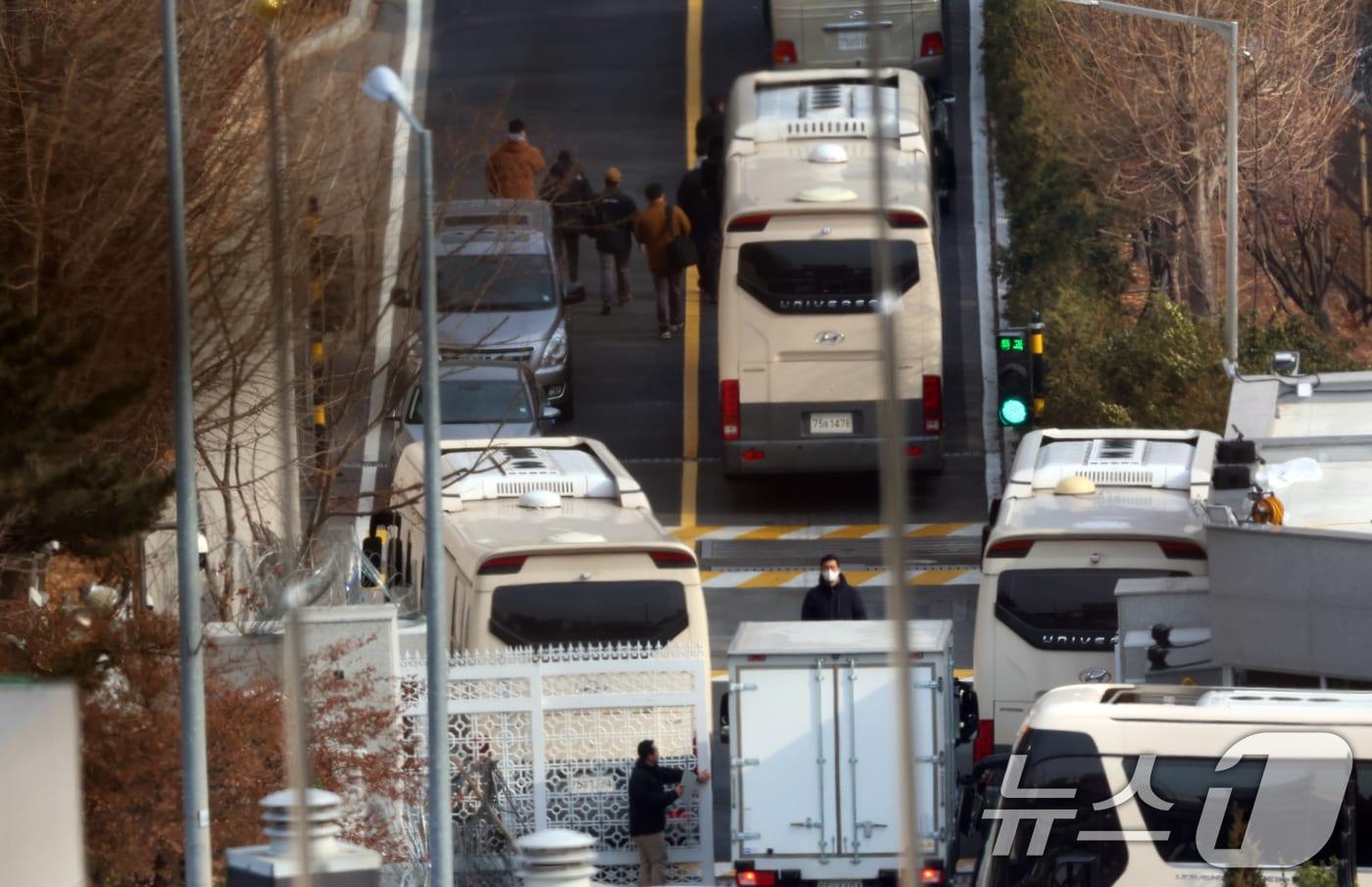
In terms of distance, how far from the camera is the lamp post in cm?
1343

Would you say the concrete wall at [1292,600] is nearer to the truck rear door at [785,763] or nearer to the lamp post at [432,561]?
the truck rear door at [785,763]

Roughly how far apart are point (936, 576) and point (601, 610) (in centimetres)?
772

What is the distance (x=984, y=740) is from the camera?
16391mm

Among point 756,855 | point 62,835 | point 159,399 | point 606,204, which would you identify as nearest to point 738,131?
point 606,204

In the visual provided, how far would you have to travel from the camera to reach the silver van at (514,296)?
25.1 m

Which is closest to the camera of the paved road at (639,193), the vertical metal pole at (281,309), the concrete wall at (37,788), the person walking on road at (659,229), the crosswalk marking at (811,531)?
the concrete wall at (37,788)

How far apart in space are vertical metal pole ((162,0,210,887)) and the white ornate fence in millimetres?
1770

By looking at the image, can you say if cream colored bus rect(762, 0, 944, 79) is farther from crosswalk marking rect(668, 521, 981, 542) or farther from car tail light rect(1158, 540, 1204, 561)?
car tail light rect(1158, 540, 1204, 561)

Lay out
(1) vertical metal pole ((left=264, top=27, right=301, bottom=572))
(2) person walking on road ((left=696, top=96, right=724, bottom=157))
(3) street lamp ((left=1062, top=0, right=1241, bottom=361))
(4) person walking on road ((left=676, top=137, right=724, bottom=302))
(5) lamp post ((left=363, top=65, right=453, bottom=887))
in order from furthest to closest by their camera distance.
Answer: (2) person walking on road ((left=696, top=96, right=724, bottom=157))
(4) person walking on road ((left=676, top=137, right=724, bottom=302))
(3) street lamp ((left=1062, top=0, right=1241, bottom=361))
(1) vertical metal pole ((left=264, top=27, right=301, bottom=572))
(5) lamp post ((left=363, top=65, right=453, bottom=887))

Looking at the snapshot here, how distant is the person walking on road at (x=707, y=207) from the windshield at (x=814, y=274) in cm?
465

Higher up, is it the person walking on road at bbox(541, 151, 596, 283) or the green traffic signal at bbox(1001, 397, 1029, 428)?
the person walking on road at bbox(541, 151, 596, 283)

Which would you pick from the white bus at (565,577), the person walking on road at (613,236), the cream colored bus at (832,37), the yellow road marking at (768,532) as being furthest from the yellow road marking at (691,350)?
the white bus at (565,577)

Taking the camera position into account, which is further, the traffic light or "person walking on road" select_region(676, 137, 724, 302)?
"person walking on road" select_region(676, 137, 724, 302)

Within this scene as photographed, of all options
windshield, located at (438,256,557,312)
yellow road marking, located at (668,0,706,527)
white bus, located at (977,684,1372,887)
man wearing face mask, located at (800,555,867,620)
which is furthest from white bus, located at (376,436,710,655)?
yellow road marking, located at (668,0,706,527)
